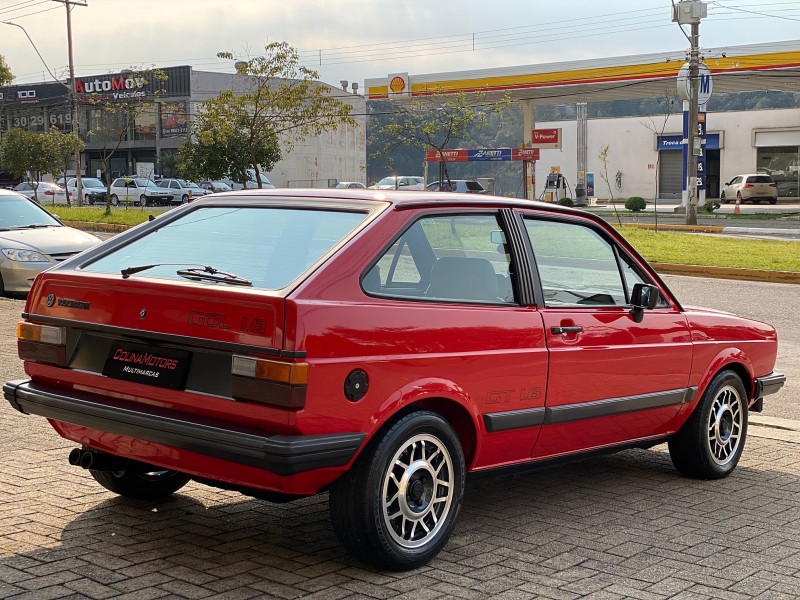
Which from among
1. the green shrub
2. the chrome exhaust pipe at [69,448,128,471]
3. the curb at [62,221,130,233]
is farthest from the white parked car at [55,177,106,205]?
the chrome exhaust pipe at [69,448,128,471]

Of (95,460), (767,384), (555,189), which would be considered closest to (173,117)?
(555,189)

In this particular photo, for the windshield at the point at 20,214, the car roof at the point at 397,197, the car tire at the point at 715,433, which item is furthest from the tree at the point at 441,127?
the car roof at the point at 397,197

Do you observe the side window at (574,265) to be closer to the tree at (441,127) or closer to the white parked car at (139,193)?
the tree at (441,127)

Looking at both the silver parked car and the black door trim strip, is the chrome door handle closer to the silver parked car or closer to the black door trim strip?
the black door trim strip

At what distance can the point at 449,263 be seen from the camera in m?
5.02

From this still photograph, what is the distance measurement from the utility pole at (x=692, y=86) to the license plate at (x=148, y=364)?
33.6 metres

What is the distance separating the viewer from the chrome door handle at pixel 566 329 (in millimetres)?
5262

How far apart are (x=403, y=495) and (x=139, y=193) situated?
2192 inches

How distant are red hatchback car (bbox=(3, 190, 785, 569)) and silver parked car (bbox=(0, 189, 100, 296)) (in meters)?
9.97

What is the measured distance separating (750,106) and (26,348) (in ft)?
383

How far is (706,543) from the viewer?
5.06 m

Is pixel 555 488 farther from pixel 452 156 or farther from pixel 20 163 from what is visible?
pixel 20 163

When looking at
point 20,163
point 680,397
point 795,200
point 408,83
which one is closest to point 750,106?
point 795,200

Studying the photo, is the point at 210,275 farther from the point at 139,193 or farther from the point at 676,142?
the point at 676,142
